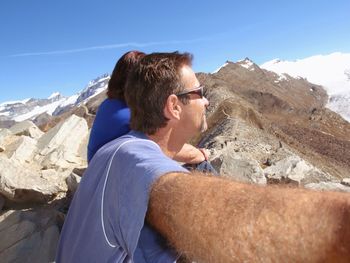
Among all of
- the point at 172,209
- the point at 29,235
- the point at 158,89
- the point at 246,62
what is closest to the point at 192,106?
the point at 158,89

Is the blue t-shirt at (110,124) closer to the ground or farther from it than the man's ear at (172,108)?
closer to the ground

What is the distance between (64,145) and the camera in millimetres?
12305

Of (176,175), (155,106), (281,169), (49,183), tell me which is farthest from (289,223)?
(281,169)

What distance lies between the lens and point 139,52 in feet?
15.9

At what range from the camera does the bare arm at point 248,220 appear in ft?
3.64

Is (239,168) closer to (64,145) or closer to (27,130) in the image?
(64,145)

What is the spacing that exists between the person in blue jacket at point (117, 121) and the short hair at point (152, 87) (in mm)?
1394

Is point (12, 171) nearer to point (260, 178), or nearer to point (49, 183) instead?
point (49, 183)

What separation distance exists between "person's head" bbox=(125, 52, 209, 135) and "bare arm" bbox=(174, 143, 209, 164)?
1988 mm

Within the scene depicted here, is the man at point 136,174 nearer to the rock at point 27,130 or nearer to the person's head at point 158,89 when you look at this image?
the person's head at point 158,89

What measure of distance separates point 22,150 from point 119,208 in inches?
407

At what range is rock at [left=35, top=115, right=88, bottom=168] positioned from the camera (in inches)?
424

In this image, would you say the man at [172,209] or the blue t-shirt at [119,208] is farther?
the blue t-shirt at [119,208]

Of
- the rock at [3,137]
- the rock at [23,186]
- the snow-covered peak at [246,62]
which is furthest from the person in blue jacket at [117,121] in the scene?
the snow-covered peak at [246,62]
